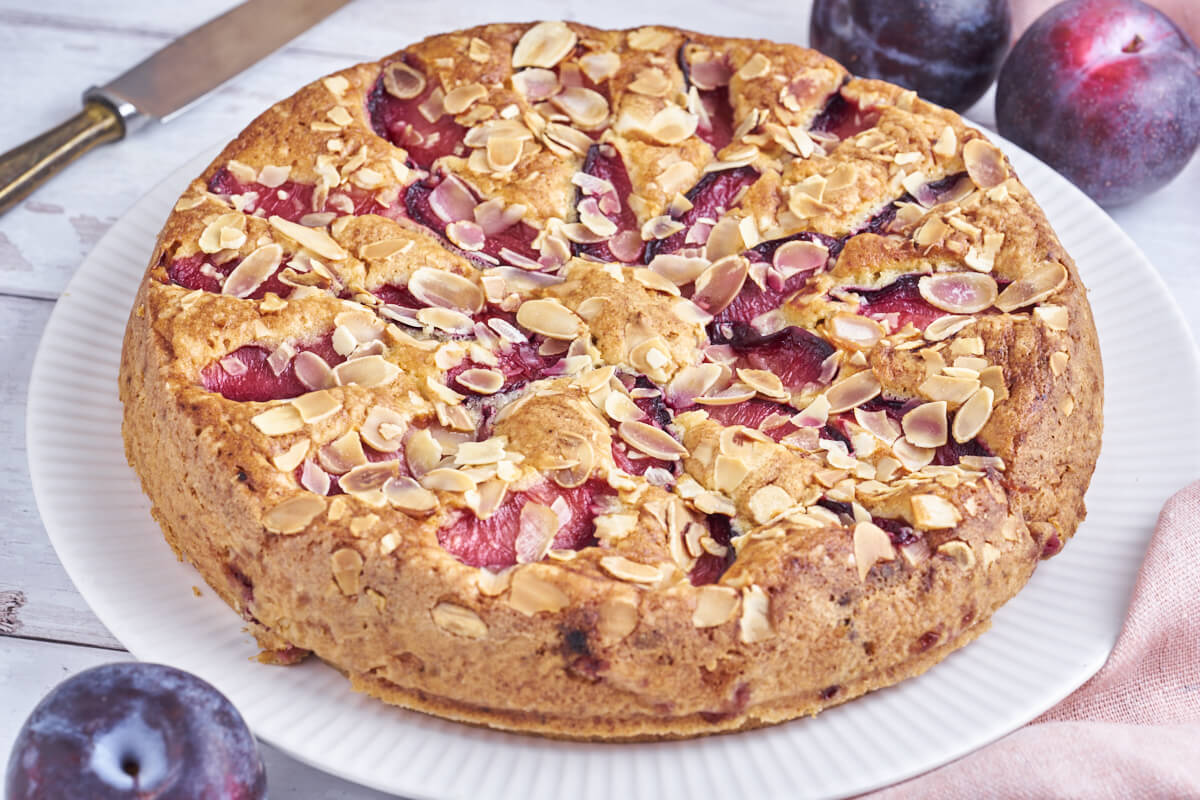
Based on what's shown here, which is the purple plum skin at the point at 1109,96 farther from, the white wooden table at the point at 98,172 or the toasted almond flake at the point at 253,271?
the toasted almond flake at the point at 253,271

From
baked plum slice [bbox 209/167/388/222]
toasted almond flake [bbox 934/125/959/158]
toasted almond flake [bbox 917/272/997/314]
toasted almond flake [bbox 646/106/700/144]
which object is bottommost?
toasted almond flake [bbox 917/272/997/314]

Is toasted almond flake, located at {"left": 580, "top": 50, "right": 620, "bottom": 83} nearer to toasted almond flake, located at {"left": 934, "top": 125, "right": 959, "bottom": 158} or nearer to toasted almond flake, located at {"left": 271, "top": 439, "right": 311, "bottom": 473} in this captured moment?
toasted almond flake, located at {"left": 934, "top": 125, "right": 959, "bottom": 158}

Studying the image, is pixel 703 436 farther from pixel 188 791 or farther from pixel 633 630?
pixel 188 791

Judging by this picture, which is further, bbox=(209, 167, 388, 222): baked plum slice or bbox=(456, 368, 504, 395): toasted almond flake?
bbox=(209, 167, 388, 222): baked plum slice

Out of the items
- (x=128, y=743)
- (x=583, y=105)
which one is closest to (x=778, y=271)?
(x=583, y=105)

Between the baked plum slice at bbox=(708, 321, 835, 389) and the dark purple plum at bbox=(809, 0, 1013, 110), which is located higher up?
the dark purple plum at bbox=(809, 0, 1013, 110)

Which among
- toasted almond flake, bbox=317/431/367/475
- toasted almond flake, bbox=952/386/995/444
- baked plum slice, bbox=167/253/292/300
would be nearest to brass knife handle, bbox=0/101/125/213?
baked plum slice, bbox=167/253/292/300

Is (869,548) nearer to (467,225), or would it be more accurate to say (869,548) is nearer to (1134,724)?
(1134,724)
